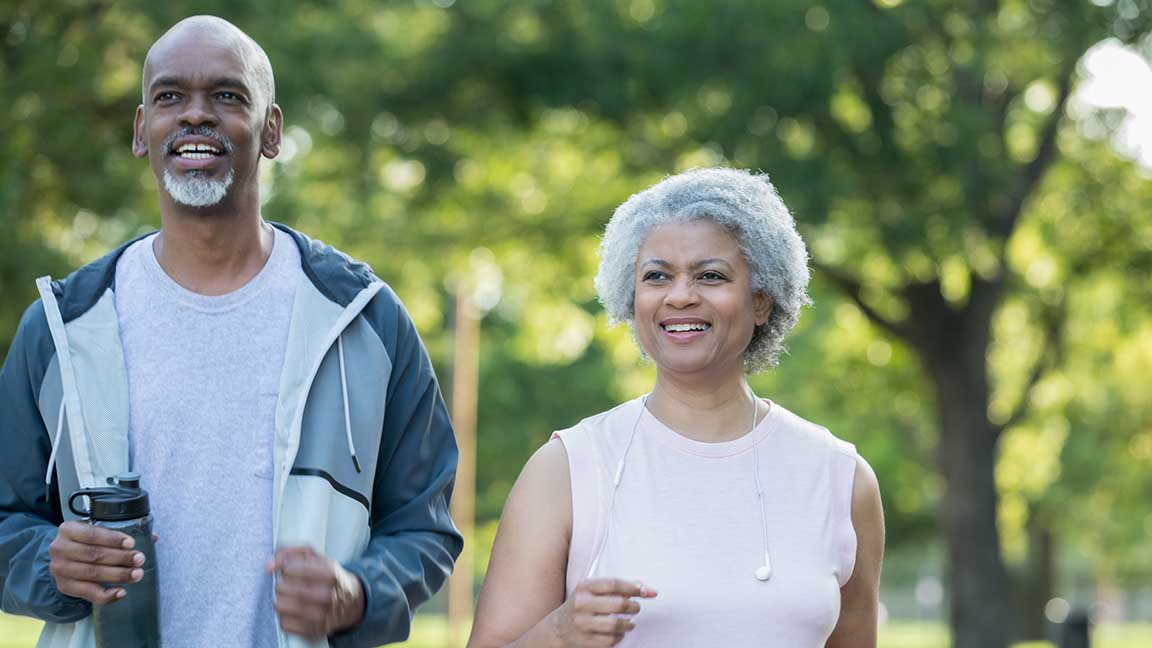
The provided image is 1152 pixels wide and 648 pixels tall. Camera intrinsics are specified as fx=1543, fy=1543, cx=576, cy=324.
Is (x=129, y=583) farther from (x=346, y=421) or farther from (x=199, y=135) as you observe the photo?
(x=199, y=135)

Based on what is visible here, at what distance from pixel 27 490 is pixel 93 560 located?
454mm

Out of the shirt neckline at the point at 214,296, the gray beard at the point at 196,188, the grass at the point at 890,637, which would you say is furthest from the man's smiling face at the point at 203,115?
the grass at the point at 890,637

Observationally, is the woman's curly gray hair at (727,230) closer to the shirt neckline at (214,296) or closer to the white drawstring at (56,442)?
the shirt neckline at (214,296)

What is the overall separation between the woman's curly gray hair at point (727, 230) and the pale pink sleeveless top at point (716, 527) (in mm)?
255

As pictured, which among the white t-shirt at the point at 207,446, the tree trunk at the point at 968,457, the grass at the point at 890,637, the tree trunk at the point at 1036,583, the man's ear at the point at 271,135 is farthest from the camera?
the tree trunk at the point at 1036,583

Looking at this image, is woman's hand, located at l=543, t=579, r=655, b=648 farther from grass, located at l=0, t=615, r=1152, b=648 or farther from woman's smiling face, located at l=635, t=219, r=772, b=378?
grass, located at l=0, t=615, r=1152, b=648

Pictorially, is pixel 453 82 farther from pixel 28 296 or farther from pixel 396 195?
pixel 28 296

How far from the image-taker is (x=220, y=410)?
335cm

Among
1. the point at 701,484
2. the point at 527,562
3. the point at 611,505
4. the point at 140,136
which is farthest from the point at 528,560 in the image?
the point at 140,136

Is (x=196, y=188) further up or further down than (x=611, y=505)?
→ further up

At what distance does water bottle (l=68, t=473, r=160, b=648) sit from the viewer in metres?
2.97

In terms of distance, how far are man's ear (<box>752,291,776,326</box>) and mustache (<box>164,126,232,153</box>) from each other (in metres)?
1.23

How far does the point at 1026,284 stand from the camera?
57.3 feet

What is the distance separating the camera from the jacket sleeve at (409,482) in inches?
131
